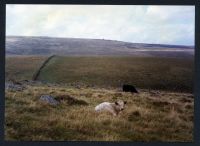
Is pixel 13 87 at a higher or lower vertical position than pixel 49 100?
higher

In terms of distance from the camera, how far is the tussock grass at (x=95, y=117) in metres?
11.6

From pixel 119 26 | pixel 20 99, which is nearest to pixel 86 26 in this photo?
pixel 119 26

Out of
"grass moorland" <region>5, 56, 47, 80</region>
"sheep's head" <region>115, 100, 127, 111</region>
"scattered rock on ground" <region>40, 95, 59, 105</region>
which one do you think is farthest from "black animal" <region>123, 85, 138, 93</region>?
"grass moorland" <region>5, 56, 47, 80</region>

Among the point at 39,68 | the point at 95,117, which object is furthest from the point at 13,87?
the point at 95,117

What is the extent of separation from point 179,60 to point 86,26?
8.81 ft

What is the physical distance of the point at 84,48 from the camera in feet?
41.2

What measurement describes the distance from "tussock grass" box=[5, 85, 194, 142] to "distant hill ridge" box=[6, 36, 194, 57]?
3.40 feet

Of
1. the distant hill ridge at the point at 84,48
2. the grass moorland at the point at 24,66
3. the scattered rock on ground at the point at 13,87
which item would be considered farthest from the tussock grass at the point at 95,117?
the distant hill ridge at the point at 84,48

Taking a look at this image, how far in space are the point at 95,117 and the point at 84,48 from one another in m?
1.97

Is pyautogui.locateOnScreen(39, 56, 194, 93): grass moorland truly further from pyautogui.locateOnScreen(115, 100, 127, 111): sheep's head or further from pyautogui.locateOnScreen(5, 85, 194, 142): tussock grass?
pyautogui.locateOnScreen(115, 100, 127, 111): sheep's head

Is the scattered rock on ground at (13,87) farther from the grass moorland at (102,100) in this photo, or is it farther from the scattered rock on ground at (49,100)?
the scattered rock on ground at (49,100)

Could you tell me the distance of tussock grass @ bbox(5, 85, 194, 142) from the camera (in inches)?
456

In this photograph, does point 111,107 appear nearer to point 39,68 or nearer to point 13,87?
point 39,68

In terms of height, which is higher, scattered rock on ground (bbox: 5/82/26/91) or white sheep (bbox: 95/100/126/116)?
scattered rock on ground (bbox: 5/82/26/91)
